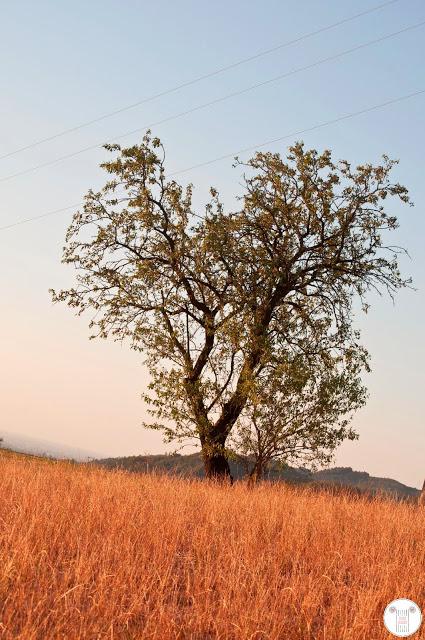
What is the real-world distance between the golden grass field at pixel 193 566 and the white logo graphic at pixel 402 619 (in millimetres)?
217

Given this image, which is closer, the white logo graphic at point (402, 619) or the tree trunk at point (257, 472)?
the white logo graphic at point (402, 619)

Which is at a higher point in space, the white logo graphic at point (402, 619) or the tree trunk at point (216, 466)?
the tree trunk at point (216, 466)

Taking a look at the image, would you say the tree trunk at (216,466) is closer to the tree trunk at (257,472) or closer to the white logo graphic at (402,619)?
the tree trunk at (257,472)

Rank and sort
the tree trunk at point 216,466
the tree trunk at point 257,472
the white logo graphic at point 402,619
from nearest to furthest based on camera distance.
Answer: the white logo graphic at point 402,619, the tree trunk at point 257,472, the tree trunk at point 216,466

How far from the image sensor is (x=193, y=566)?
28.7 ft

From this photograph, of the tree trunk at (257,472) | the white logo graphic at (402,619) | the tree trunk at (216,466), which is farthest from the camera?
the tree trunk at (216,466)

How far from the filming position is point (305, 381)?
22.0m

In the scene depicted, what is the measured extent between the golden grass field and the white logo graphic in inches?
8.5

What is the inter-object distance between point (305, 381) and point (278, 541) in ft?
38.1

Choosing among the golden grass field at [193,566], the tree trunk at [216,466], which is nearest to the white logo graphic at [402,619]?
the golden grass field at [193,566]

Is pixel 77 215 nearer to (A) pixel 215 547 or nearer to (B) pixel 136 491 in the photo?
(B) pixel 136 491

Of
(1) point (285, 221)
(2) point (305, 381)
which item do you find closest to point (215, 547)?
(2) point (305, 381)

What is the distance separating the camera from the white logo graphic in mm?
6891

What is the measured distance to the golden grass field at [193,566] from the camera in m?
6.94
